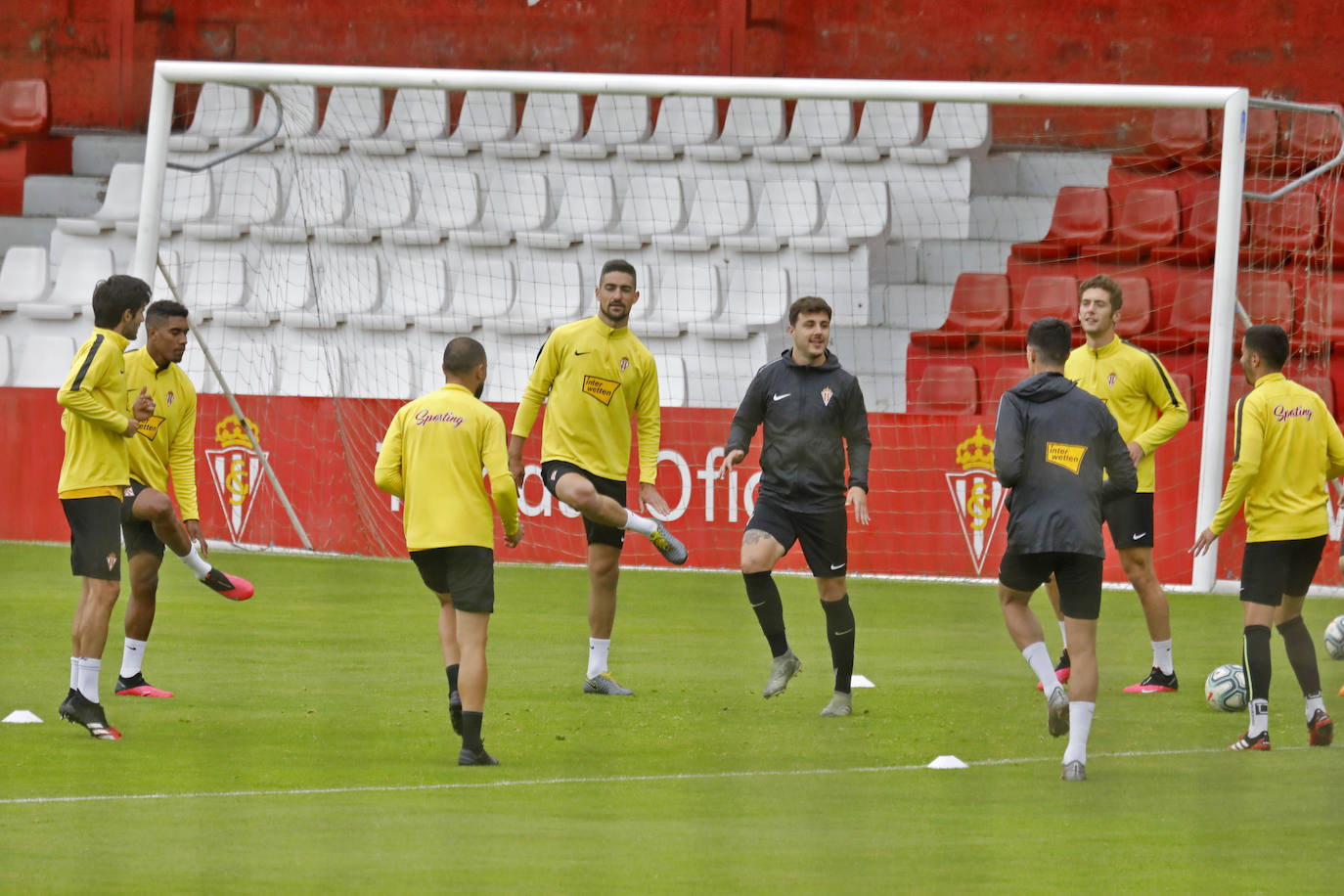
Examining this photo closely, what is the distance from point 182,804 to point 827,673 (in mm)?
4638

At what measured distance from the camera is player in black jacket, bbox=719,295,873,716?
9.02m

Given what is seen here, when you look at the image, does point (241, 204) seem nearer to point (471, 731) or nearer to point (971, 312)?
point (971, 312)

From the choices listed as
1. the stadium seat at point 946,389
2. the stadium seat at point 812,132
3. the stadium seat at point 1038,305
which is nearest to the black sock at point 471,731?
the stadium seat at point 946,389

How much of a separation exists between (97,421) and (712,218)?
1256 centimetres

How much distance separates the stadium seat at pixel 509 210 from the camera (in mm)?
20239

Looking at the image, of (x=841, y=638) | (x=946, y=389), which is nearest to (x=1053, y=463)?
(x=841, y=638)

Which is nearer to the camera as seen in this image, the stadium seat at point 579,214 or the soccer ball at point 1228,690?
the soccer ball at point 1228,690

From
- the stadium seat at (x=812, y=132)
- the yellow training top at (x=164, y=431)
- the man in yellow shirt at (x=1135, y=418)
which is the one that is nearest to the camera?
the yellow training top at (x=164, y=431)

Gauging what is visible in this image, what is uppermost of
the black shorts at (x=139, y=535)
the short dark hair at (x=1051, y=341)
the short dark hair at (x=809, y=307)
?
the short dark hair at (x=809, y=307)

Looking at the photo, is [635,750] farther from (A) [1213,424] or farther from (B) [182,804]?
(A) [1213,424]

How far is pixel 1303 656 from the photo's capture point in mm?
8133

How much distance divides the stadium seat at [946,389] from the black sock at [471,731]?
35.4ft

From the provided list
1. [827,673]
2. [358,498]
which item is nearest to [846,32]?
[358,498]

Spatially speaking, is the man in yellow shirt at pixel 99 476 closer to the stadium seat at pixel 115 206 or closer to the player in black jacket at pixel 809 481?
the player in black jacket at pixel 809 481
